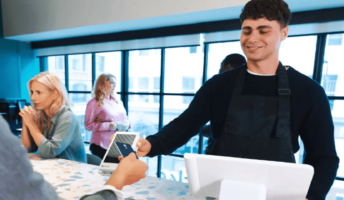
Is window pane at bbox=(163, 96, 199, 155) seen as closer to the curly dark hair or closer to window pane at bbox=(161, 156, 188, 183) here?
window pane at bbox=(161, 156, 188, 183)

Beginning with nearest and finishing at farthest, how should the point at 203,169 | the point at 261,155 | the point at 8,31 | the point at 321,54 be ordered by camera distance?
1. the point at 203,169
2. the point at 261,155
3. the point at 321,54
4. the point at 8,31

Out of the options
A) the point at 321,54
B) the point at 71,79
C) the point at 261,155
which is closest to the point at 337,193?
the point at 321,54

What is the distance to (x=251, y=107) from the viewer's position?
0.93 meters

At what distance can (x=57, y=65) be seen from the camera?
4.31 m

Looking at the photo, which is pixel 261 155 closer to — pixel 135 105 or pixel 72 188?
pixel 72 188

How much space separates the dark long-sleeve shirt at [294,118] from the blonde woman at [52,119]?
2.83 ft

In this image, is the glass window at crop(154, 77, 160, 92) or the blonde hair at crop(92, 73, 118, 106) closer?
the blonde hair at crop(92, 73, 118, 106)

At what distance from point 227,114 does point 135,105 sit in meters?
2.79

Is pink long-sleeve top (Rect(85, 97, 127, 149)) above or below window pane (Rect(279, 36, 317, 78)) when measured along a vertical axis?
below

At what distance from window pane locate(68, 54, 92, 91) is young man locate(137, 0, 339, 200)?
327 centimetres

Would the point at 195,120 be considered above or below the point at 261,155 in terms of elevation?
above

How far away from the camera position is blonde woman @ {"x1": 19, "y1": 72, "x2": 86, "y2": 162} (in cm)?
151

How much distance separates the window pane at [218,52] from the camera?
2.74 metres

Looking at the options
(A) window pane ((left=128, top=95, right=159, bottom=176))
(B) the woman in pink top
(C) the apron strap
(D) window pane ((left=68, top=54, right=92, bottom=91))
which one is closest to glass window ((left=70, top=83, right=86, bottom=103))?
(D) window pane ((left=68, top=54, right=92, bottom=91))
